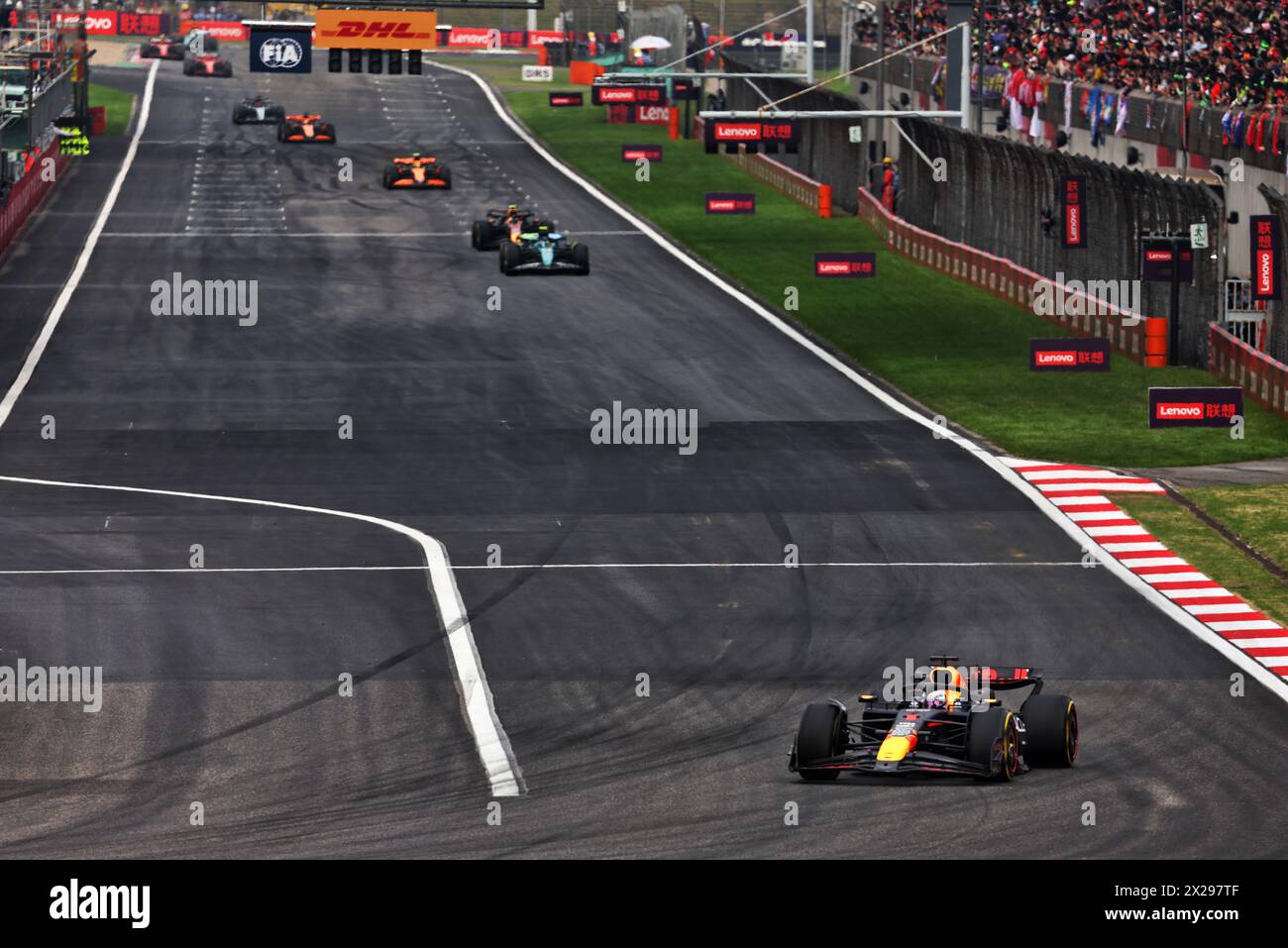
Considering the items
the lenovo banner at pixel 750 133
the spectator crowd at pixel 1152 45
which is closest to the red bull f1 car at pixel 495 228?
the lenovo banner at pixel 750 133

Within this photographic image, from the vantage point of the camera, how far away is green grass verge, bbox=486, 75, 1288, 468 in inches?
1564

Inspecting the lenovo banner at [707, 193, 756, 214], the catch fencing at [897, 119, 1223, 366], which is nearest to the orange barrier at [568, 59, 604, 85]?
the lenovo banner at [707, 193, 756, 214]

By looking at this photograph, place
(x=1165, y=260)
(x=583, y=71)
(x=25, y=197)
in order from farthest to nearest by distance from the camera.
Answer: (x=583, y=71), (x=25, y=197), (x=1165, y=260)

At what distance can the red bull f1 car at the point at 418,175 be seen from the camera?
251 ft

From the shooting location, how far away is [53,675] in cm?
2377

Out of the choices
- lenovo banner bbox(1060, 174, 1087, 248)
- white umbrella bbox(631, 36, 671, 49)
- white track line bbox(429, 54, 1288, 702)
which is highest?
white umbrella bbox(631, 36, 671, 49)

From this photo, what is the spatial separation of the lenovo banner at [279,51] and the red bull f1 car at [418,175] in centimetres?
963

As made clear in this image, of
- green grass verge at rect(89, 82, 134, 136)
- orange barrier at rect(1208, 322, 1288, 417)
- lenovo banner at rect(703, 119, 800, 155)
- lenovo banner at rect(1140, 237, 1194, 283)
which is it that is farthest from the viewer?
green grass verge at rect(89, 82, 134, 136)

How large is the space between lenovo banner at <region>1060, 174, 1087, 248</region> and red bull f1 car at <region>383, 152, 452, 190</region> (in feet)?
95.3

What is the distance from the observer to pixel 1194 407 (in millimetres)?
37719

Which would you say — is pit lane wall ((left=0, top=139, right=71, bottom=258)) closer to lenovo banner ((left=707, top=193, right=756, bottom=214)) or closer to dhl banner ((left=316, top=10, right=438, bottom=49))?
dhl banner ((left=316, top=10, right=438, bottom=49))

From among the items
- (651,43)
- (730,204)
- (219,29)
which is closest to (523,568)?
(730,204)

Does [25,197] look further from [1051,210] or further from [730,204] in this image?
[1051,210]

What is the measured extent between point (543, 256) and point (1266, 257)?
20.7 metres
